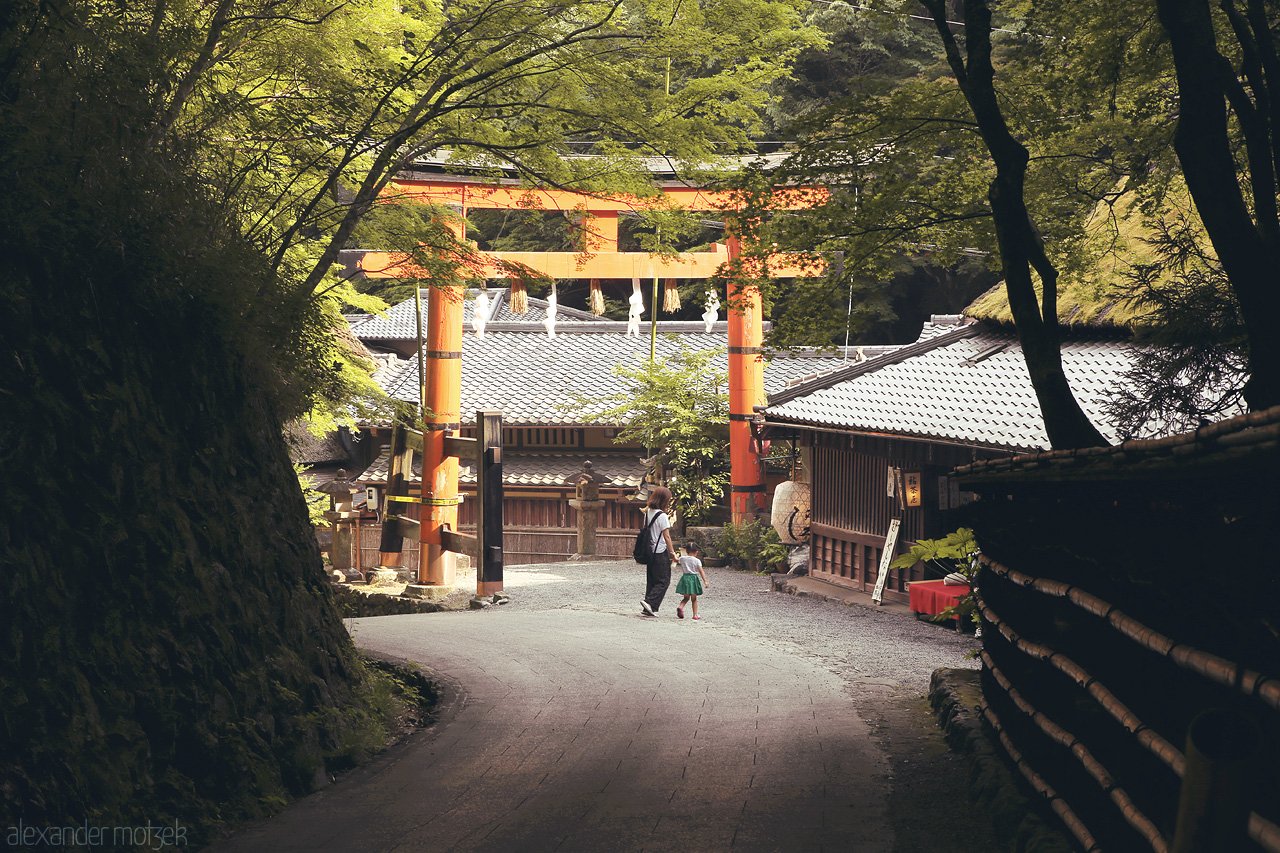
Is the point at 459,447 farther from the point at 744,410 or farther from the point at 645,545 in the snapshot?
the point at 744,410

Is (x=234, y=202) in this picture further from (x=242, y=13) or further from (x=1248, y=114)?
(x=1248, y=114)

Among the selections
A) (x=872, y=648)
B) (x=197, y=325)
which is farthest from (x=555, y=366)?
(x=197, y=325)

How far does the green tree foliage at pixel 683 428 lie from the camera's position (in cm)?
2033

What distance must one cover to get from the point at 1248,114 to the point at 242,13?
7.20 m

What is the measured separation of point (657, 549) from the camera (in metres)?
12.6

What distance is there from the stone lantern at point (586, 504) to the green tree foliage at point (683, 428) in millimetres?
1095

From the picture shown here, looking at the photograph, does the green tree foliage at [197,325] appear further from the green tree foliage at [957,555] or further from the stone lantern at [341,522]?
the stone lantern at [341,522]

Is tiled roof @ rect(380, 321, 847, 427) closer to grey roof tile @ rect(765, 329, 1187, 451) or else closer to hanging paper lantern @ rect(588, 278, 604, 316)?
hanging paper lantern @ rect(588, 278, 604, 316)

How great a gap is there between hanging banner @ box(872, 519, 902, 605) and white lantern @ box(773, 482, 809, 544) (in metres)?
3.32

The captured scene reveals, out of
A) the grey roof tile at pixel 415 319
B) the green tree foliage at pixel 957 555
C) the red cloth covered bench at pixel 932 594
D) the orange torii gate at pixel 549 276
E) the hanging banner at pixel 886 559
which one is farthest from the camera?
the grey roof tile at pixel 415 319

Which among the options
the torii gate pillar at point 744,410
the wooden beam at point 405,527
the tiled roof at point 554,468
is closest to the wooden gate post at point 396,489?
the wooden beam at point 405,527

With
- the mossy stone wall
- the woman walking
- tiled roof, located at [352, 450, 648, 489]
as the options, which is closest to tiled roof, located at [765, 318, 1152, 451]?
the woman walking

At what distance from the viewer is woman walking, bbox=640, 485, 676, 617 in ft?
40.2

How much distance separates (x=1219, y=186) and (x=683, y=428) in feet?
49.2
